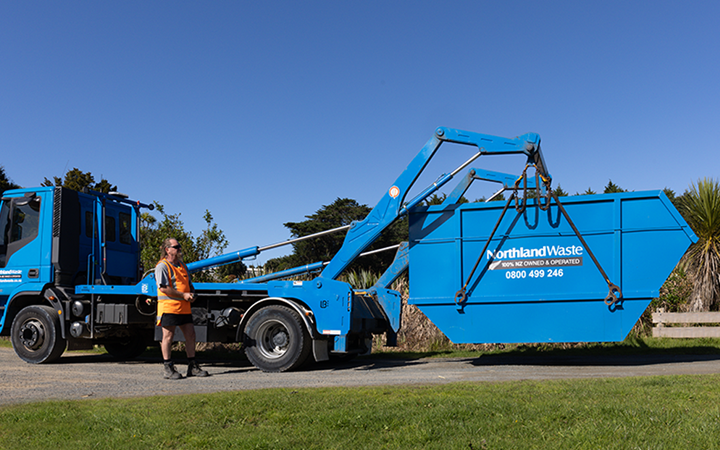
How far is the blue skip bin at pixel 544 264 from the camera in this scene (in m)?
8.93

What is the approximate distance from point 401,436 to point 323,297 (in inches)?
206

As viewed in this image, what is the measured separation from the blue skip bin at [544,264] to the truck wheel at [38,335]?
6234 millimetres

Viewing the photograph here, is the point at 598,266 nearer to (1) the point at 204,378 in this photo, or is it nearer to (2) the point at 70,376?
(1) the point at 204,378

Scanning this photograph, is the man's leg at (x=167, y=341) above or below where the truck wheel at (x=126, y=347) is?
above

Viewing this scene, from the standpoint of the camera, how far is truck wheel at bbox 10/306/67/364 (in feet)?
35.4

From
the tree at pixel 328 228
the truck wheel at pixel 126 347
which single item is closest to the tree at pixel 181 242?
the truck wheel at pixel 126 347

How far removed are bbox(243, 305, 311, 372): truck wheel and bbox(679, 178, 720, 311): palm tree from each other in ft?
35.4

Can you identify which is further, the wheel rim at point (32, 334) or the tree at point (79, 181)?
the tree at point (79, 181)

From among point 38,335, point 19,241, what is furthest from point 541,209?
point 19,241

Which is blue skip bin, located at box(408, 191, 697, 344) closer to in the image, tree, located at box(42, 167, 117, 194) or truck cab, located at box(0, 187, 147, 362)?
truck cab, located at box(0, 187, 147, 362)

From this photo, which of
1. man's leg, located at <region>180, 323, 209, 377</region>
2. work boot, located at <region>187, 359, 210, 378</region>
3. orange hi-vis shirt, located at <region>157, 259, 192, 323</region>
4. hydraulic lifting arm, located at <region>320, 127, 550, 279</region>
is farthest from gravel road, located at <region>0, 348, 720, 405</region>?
hydraulic lifting arm, located at <region>320, 127, 550, 279</region>

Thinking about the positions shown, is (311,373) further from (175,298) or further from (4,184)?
(4,184)

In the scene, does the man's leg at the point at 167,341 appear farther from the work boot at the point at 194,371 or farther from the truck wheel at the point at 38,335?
the truck wheel at the point at 38,335

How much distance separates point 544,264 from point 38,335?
8.66 meters
